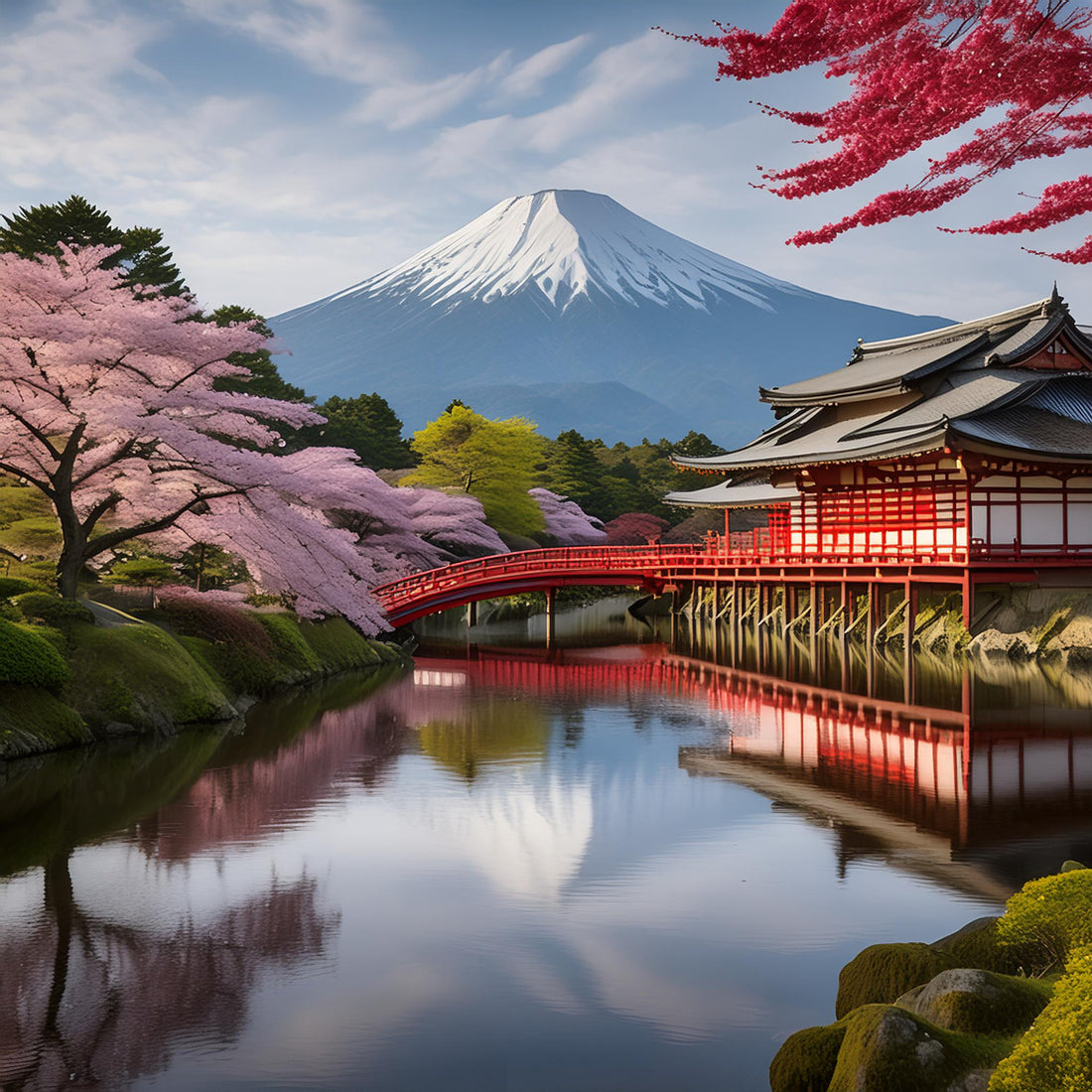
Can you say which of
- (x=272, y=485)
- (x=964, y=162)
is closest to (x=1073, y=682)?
(x=272, y=485)

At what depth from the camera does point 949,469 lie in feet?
88.3

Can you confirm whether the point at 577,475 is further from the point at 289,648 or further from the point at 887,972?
the point at 887,972

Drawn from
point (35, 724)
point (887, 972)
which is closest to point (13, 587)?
point (35, 724)

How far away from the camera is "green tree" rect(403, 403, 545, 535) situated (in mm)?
43875

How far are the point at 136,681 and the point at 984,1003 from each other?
12.6 metres

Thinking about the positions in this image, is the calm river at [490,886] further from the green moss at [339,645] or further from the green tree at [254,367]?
the green tree at [254,367]

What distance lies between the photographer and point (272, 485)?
704 inches

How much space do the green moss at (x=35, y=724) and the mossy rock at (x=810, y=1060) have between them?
10029 mm

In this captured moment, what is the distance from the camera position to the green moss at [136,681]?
1419cm

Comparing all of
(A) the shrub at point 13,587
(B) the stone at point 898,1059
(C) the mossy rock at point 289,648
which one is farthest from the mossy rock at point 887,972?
(C) the mossy rock at point 289,648

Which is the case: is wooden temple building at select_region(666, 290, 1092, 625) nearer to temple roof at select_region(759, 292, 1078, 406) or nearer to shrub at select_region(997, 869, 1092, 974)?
temple roof at select_region(759, 292, 1078, 406)

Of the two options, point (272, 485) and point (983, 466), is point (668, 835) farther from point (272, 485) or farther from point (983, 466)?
point (983, 466)

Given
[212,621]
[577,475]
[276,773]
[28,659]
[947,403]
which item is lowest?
[276,773]

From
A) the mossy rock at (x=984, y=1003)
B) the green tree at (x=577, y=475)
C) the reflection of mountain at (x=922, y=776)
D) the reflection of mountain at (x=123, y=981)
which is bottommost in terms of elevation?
the reflection of mountain at (x=922, y=776)
